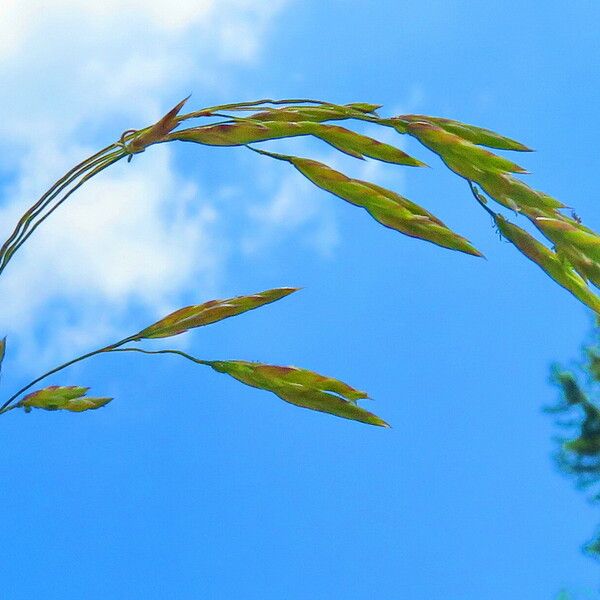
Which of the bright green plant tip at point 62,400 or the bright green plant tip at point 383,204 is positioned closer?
the bright green plant tip at point 383,204

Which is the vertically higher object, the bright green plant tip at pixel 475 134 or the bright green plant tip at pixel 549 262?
the bright green plant tip at pixel 475 134

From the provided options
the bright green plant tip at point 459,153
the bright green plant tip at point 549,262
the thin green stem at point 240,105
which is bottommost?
the bright green plant tip at point 549,262

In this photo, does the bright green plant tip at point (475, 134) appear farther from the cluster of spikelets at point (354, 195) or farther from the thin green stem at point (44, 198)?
the thin green stem at point (44, 198)

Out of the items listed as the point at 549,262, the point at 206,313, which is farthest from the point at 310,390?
the point at 549,262

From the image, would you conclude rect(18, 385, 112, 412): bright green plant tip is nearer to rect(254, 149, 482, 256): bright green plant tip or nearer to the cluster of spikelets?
the cluster of spikelets

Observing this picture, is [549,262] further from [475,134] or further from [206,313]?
[206,313]

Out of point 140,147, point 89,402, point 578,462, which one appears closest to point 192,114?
point 140,147

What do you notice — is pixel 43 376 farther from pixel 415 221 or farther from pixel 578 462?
pixel 578 462

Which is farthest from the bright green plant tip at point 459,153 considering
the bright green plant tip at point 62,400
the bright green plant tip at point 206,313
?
the bright green plant tip at point 62,400
